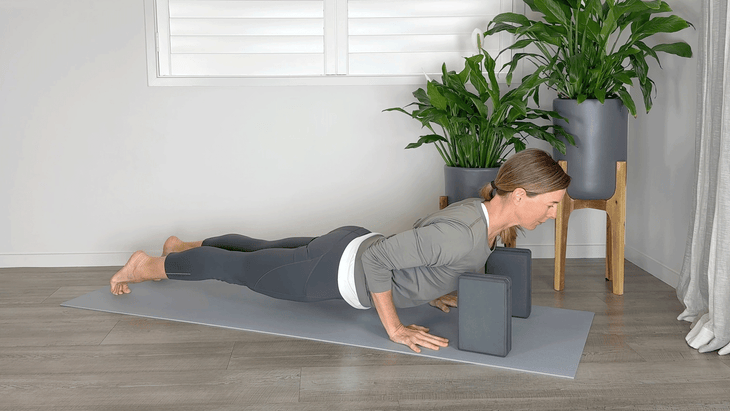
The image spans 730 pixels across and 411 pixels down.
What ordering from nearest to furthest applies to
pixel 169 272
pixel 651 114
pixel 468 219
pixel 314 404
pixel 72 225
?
pixel 314 404
pixel 468 219
pixel 169 272
pixel 651 114
pixel 72 225

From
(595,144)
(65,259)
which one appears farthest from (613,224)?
(65,259)

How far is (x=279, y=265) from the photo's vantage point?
2445mm

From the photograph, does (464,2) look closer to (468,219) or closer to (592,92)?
(592,92)

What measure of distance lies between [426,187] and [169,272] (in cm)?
153

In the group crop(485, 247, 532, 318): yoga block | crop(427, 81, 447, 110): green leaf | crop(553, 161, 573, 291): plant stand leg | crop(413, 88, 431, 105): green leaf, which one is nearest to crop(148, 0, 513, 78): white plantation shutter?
crop(413, 88, 431, 105): green leaf

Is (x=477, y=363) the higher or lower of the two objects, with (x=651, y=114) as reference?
lower

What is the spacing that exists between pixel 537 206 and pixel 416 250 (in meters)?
0.44

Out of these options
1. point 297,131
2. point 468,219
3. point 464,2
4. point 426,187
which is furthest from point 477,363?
point 464,2

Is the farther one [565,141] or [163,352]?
[565,141]

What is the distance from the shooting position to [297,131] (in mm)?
3584

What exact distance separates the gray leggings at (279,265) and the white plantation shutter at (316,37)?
4.13 feet

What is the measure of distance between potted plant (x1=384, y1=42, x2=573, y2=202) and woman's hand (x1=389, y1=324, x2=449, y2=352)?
903 mm

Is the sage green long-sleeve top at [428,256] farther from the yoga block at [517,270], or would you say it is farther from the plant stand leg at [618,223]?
the plant stand leg at [618,223]

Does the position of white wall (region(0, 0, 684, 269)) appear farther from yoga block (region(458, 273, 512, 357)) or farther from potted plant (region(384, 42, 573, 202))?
yoga block (region(458, 273, 512, 357))
